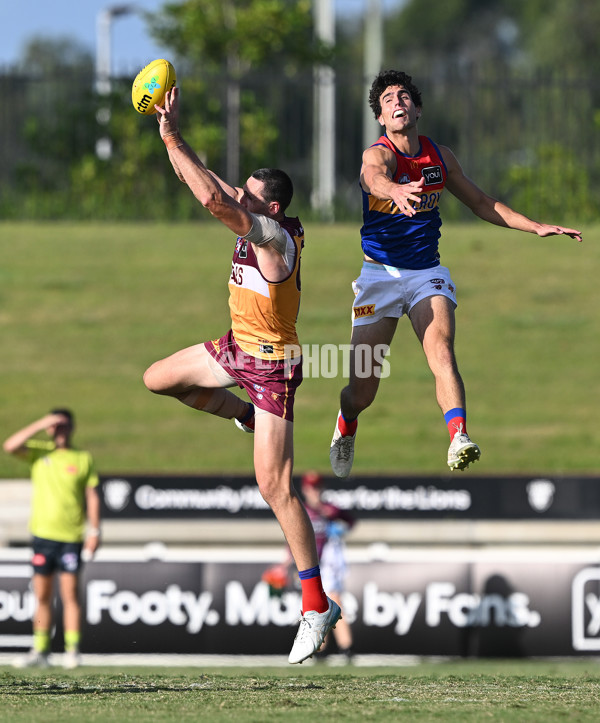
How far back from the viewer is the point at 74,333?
22.8 m

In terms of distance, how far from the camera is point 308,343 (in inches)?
816

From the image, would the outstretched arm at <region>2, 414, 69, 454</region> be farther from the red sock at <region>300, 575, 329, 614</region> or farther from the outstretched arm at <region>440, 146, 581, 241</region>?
the outstretched arm at <region>440, 146, 581, 241</region>

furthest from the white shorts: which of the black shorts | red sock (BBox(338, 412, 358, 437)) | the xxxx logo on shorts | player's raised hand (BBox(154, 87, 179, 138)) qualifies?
the black shorts

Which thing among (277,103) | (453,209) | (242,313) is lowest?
(242,313)

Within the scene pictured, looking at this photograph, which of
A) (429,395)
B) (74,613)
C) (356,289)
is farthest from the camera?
(429,395)

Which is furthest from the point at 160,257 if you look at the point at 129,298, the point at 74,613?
the point at 74,613

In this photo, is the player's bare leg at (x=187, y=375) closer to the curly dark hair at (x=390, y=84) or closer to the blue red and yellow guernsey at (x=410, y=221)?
the blue red and yellow guernsey at (x=410, y=221)

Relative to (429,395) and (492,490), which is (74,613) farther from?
(429,395)

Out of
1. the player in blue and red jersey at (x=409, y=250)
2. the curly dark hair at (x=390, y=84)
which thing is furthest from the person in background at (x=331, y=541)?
the curly dark hair at (x=390, y=84)

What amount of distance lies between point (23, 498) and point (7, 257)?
34.3ft

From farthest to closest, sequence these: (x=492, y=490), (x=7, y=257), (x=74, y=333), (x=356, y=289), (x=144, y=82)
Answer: (x=7, y=257)
(x=74, y=333)
(x=492, y=490)
(x=356, y=289)
(x=144, y=82)

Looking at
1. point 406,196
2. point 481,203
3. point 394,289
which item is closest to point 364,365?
point 394,289

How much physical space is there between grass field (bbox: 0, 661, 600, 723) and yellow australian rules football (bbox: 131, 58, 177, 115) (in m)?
3.31

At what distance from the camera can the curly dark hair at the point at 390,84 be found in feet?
24.5
